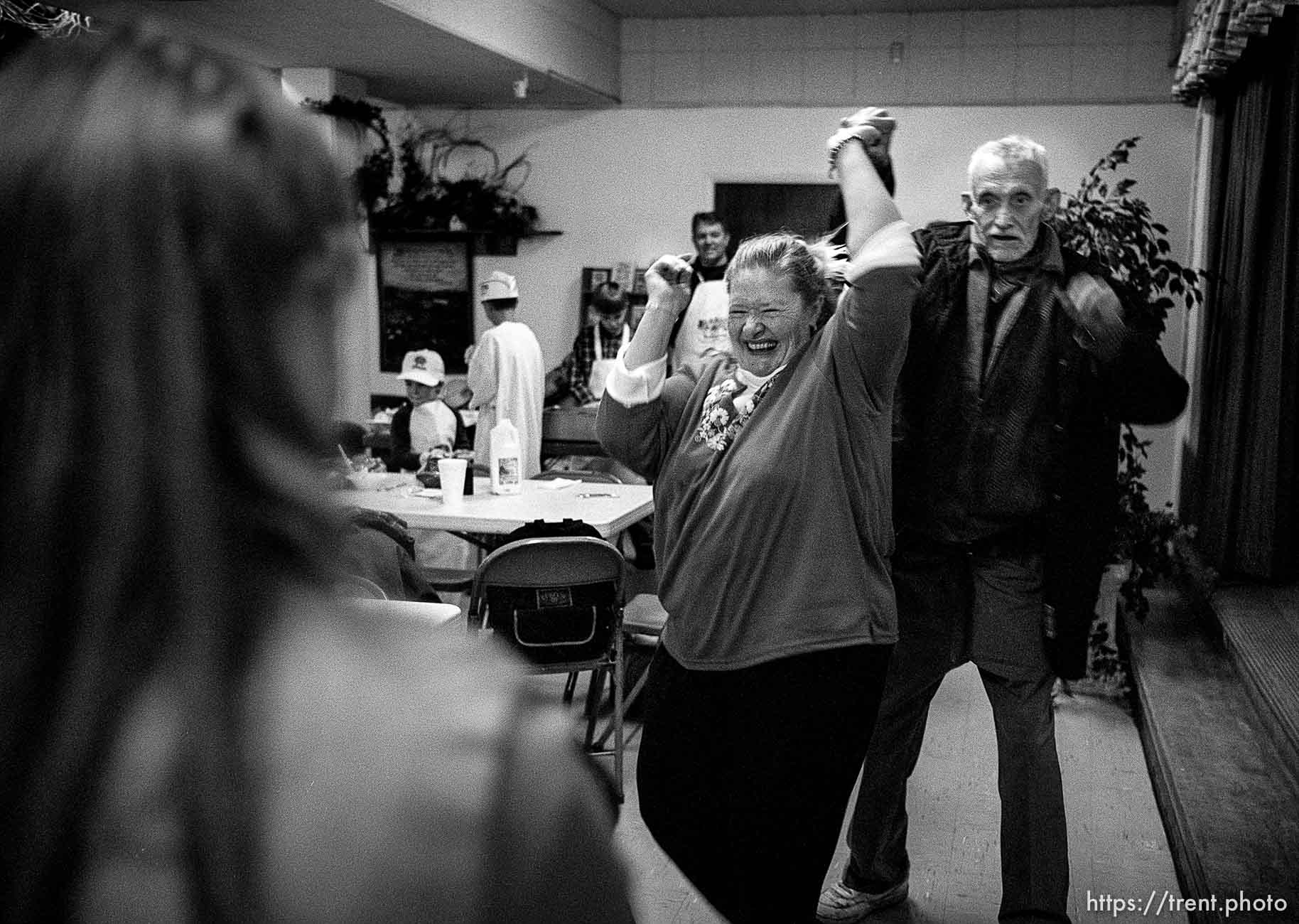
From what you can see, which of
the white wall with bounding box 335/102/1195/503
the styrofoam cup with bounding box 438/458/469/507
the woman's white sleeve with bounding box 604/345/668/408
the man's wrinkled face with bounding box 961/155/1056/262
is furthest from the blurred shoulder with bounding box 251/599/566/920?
the white wall with bounding box 335/102/1195/503

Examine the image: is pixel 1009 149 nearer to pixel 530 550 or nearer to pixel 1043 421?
pixel 1043 421

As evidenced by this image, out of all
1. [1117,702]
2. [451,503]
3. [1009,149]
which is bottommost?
[1117,702]

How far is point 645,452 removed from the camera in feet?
8.92

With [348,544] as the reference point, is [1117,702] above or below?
below

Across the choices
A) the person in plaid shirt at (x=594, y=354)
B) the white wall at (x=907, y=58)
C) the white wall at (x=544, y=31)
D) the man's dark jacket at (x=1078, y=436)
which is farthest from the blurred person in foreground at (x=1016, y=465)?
the white wall at (x=907, y=58)

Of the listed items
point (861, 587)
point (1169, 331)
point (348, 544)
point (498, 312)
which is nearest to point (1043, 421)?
point (861, 587)

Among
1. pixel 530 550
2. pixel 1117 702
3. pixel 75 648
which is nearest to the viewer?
pixel 75 648

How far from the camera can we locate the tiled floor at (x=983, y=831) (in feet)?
10.4

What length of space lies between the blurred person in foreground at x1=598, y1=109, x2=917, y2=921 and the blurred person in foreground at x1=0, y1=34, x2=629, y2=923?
74.4 inches

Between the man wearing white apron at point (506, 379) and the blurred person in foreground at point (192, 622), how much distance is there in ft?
18.2

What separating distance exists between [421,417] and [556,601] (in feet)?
8.68

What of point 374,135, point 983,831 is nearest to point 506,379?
point 374,135

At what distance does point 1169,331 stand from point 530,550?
555 cm

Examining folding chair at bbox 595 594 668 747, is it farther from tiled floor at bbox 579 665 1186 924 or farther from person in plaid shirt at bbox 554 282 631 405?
person in plaid shirt at bbox 554 282 631 405
